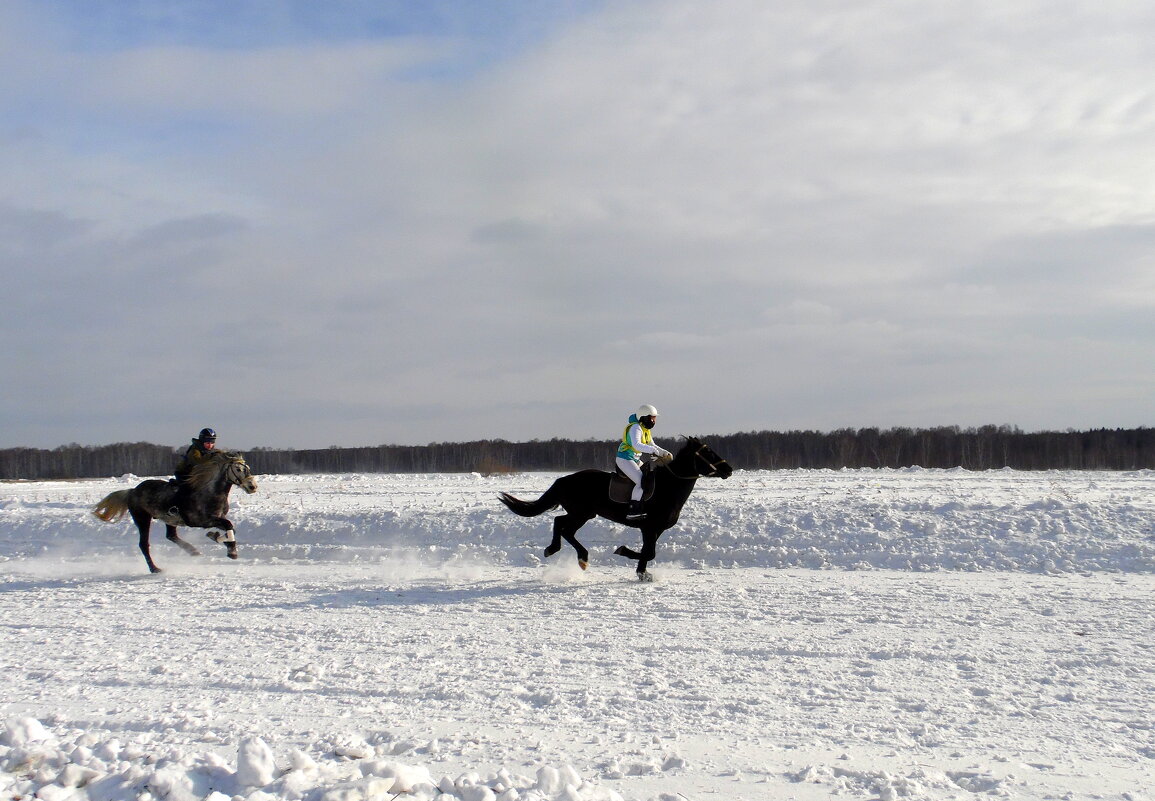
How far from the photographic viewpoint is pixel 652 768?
4629mm

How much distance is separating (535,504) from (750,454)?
5452cm

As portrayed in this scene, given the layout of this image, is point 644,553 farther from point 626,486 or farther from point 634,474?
point 634,474

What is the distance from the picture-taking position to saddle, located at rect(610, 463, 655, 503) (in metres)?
11.7

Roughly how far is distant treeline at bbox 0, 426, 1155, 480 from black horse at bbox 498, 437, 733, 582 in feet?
74.1

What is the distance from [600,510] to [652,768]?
7.41 metres

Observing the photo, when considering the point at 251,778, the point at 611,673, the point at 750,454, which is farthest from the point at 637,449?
the point at 750,454

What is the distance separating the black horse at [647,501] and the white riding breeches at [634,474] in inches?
5.1

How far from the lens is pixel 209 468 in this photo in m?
13.6

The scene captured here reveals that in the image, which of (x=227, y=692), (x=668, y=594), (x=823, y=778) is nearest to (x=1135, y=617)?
(x=668, y=594)

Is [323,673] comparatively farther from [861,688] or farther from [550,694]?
[861,688]

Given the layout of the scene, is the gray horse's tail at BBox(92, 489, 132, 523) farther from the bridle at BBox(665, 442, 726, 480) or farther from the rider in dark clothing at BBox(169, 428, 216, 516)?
the bridle at BBox(665, 442, 726, 480)

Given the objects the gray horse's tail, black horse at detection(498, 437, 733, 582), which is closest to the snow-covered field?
black horse at detection(498, 437, 733, 582)

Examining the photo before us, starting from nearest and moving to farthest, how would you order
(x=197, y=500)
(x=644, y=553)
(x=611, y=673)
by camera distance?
(x=611, y=673)
(x=644, y=553)
(x=197, y=500)

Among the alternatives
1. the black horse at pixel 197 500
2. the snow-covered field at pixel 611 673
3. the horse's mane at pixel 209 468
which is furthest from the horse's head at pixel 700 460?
the horse's mane at pixel 209 468
